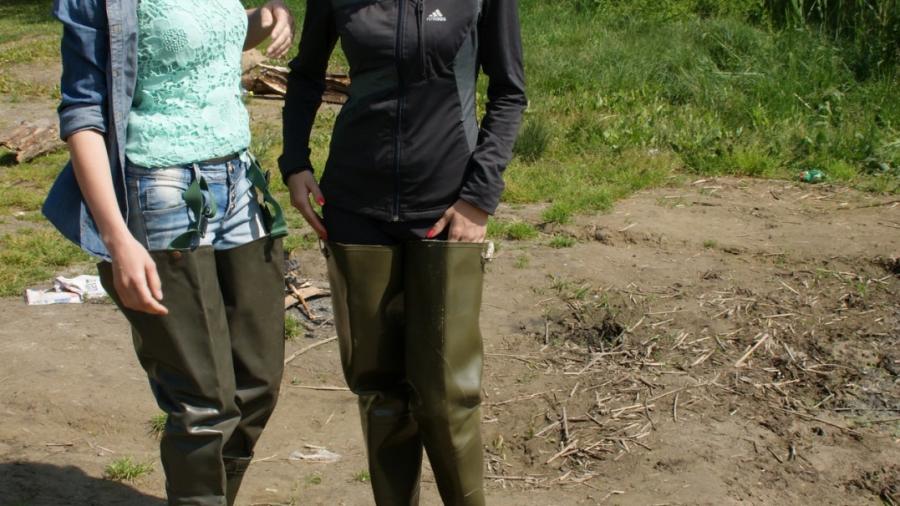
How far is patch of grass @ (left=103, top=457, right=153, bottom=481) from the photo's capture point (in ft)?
13.1

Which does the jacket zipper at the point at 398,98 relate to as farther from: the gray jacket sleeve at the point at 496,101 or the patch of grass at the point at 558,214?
the patch of grass at the point at 558,214

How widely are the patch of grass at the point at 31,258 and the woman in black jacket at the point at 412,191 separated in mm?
3218

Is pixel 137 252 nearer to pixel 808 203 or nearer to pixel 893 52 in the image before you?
pixel 808 203

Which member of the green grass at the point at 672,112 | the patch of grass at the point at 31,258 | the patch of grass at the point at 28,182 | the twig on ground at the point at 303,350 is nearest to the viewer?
the twig on ground at the point at 303,350

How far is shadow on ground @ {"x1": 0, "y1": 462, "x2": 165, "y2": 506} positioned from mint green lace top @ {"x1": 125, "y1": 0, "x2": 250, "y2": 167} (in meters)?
1.60

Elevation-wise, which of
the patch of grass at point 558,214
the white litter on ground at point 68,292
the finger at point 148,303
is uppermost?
the finger at point 148,303

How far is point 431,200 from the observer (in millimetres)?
2941

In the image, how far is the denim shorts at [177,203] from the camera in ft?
9.05

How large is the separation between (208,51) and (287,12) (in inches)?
14.5

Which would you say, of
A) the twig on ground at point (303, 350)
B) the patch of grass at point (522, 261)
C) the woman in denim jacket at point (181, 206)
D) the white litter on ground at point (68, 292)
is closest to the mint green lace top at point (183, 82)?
the woman in denim jacket at point (181, 206)

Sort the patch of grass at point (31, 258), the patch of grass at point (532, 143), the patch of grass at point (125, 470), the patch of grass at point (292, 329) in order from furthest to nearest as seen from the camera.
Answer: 1. the patch of grass at point (532, 143)
2. the patch of grass at point (31, 258)
3. the patch of grass at point (292, 329)
4. the patch of grass at point (125, 470)

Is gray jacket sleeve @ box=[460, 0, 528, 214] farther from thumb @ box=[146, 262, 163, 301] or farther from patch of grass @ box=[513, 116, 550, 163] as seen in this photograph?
patch of grass @ box=[513, 116, 550, 163]

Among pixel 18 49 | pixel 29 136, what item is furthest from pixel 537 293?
pixel 18 49

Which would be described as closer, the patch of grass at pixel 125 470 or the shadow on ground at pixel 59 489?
the shadow on ground at pixel 59 489
